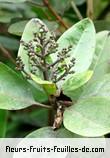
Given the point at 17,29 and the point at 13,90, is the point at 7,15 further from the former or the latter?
the point at 13,90

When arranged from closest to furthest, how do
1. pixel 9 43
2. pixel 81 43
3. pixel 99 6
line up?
pixel 81 43 → pixel 9 43 → pixel 99 6

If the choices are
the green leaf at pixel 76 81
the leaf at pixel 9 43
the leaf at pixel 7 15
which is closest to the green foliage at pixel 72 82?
the green leaf at pixel 76 81

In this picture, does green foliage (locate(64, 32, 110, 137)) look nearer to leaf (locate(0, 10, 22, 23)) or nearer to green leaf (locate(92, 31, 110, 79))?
green leaf (locate(92, 31, 110, 79))

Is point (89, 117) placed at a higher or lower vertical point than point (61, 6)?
lower

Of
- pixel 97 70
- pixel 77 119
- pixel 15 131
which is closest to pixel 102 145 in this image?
pixel 77 119

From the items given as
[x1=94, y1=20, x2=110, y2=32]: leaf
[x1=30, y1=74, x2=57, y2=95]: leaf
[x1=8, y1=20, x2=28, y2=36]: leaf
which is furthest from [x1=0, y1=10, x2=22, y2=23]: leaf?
[x1=30, y1=74, x2=57, y2=95]: leaf

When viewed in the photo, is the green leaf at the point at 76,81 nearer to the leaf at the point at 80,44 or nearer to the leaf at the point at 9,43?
the leaf at the point at 80,44

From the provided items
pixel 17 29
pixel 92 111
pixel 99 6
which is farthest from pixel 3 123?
pixel 99 6
